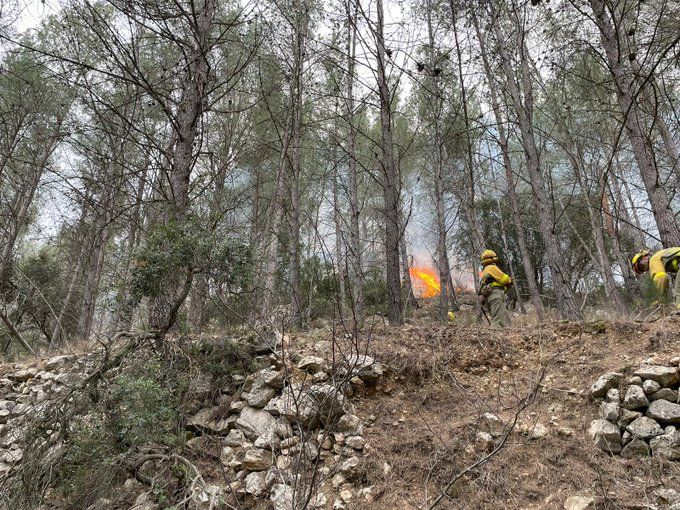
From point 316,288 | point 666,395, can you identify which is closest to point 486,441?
point 666,395

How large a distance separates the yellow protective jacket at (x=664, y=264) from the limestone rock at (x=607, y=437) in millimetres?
2993

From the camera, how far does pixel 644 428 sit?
2869 millimetres

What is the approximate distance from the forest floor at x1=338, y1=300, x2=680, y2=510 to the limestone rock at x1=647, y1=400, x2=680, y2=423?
35 cm

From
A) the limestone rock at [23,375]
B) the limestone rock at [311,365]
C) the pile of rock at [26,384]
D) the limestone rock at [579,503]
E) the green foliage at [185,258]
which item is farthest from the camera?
the limestone rock at [23,375]

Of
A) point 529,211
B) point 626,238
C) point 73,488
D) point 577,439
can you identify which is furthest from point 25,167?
point 626,238

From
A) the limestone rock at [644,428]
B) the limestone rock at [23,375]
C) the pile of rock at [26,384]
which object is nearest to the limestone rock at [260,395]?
the pile of rock at [26,384]

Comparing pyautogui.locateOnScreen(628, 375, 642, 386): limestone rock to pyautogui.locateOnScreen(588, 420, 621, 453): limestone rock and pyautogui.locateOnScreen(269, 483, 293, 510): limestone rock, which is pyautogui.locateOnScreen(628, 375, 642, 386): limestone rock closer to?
pyautogui.locateOnScreen(588, 420, 621, 453): limestone rock

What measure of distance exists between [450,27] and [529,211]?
1010cm

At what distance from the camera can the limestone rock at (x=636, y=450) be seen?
2.78 m

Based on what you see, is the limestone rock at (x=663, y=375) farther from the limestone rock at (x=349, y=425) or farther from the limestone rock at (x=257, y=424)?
the limestone rock at (x=257, y=424)

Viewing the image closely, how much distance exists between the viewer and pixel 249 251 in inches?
171

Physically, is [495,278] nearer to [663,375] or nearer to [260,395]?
[663,375]

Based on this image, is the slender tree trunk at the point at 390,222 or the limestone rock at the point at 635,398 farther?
the slender tree trunk at the point at 390,222

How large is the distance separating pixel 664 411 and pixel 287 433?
2.90m
